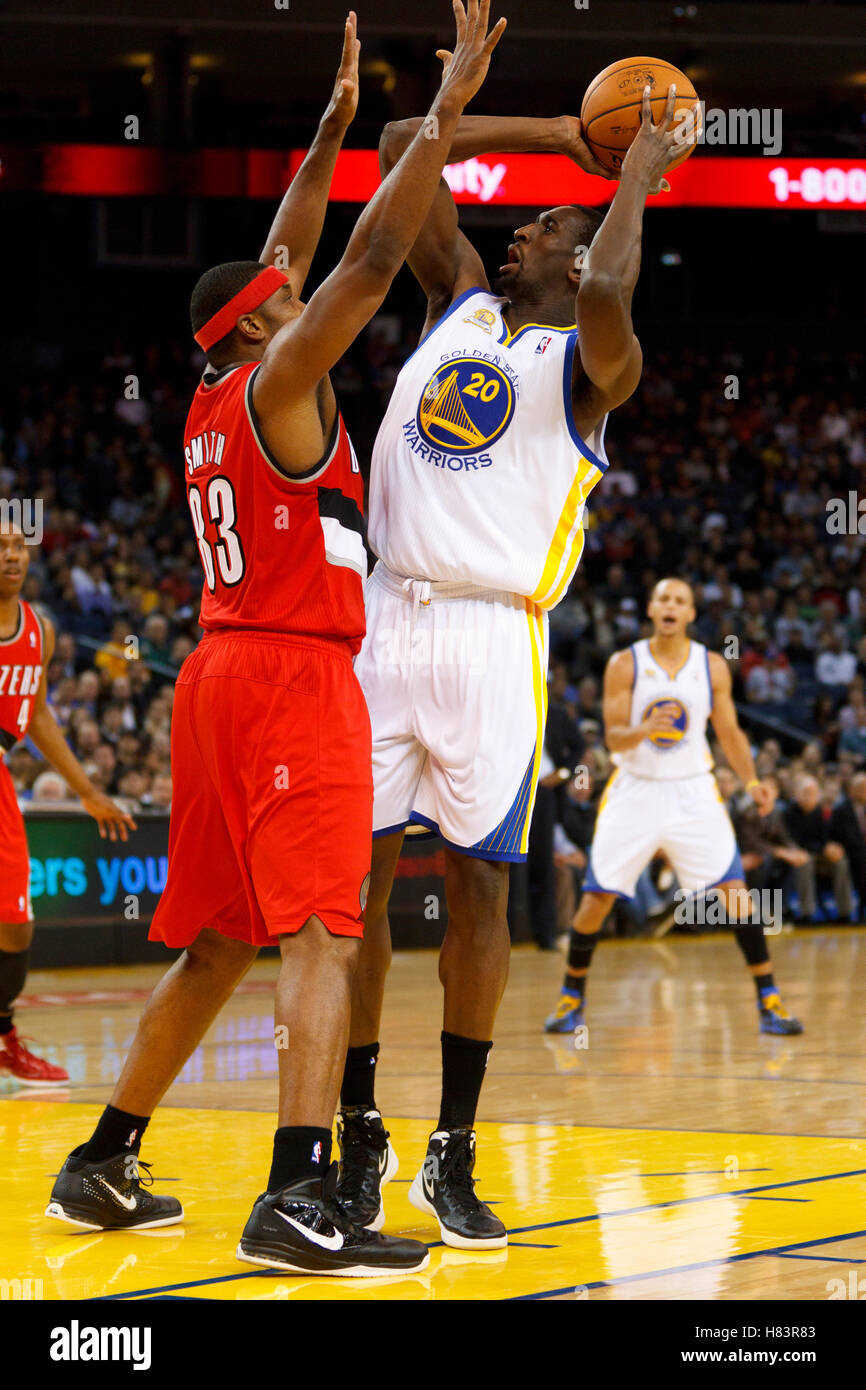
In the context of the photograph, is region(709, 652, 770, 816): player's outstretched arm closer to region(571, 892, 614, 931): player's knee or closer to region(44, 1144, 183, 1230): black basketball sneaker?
region(571, 892, 614, 931): player's knee

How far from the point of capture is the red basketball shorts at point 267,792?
406 cm

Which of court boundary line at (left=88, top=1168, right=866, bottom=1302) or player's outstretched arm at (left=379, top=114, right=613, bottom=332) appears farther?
player's outstretched arm at (left=379, top=114, right=613, bottom=332)

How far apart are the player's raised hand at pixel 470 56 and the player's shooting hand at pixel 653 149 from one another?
468 mm

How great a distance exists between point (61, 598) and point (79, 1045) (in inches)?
413

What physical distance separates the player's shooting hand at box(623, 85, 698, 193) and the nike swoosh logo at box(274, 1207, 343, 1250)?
2.63m

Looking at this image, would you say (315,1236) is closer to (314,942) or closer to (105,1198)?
(314,942)

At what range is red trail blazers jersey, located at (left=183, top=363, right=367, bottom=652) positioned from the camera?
419 cm

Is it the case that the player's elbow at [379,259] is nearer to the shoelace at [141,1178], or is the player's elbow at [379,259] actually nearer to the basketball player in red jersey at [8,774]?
the shoelace at [141,1178]

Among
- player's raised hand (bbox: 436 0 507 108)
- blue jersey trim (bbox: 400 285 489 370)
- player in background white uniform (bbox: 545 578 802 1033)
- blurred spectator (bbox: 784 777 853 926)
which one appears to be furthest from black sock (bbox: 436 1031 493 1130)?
blurred spectator (bbox: 784 777 853 926)

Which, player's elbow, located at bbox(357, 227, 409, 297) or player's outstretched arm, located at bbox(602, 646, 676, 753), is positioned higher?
player's elbow, located at bbox(357, 227, 409, 297)

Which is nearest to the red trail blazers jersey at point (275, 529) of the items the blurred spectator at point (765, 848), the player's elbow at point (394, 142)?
the player's elbow at point (394, 142)

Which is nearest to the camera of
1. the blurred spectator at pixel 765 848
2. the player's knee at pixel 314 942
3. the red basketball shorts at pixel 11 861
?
the player's knee at pixel 314 942

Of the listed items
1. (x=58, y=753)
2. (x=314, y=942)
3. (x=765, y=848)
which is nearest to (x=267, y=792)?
(x=314, y=942)
